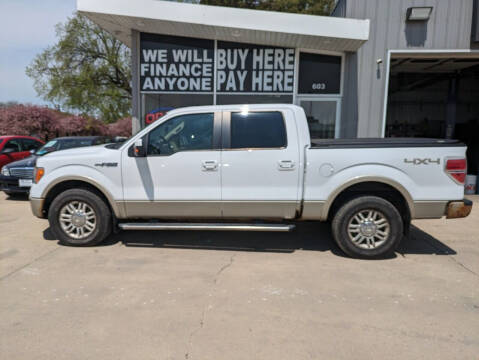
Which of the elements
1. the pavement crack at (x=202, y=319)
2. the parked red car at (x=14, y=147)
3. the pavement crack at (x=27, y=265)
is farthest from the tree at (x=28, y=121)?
the pavement crack at (x=202, y=319)

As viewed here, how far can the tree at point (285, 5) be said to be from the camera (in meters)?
27.0

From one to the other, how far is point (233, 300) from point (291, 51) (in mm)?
8210

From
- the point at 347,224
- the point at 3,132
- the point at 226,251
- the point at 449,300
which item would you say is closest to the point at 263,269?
the point at 226,251

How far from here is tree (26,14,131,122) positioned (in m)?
24.0

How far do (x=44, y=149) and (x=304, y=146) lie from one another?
788 cm

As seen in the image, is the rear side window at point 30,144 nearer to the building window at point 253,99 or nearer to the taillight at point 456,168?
the building window at point 253,99

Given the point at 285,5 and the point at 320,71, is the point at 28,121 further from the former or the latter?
the point at 320,71

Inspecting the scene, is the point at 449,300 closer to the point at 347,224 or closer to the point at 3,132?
the point at 347,224

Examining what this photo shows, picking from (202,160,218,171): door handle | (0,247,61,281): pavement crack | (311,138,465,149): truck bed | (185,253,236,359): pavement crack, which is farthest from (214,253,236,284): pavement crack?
(0,247,61,281): pavement crack

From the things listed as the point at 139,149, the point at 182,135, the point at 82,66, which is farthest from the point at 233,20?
the point at 82,66

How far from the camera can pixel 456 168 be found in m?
4.33

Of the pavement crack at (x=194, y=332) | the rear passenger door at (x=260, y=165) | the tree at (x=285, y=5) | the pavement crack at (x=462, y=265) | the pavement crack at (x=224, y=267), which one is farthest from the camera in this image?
the tree at (x=285, y=5)

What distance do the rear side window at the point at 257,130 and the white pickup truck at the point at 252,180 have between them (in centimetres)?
1

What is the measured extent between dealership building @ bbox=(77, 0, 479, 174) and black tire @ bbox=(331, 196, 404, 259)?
5.44 metres
